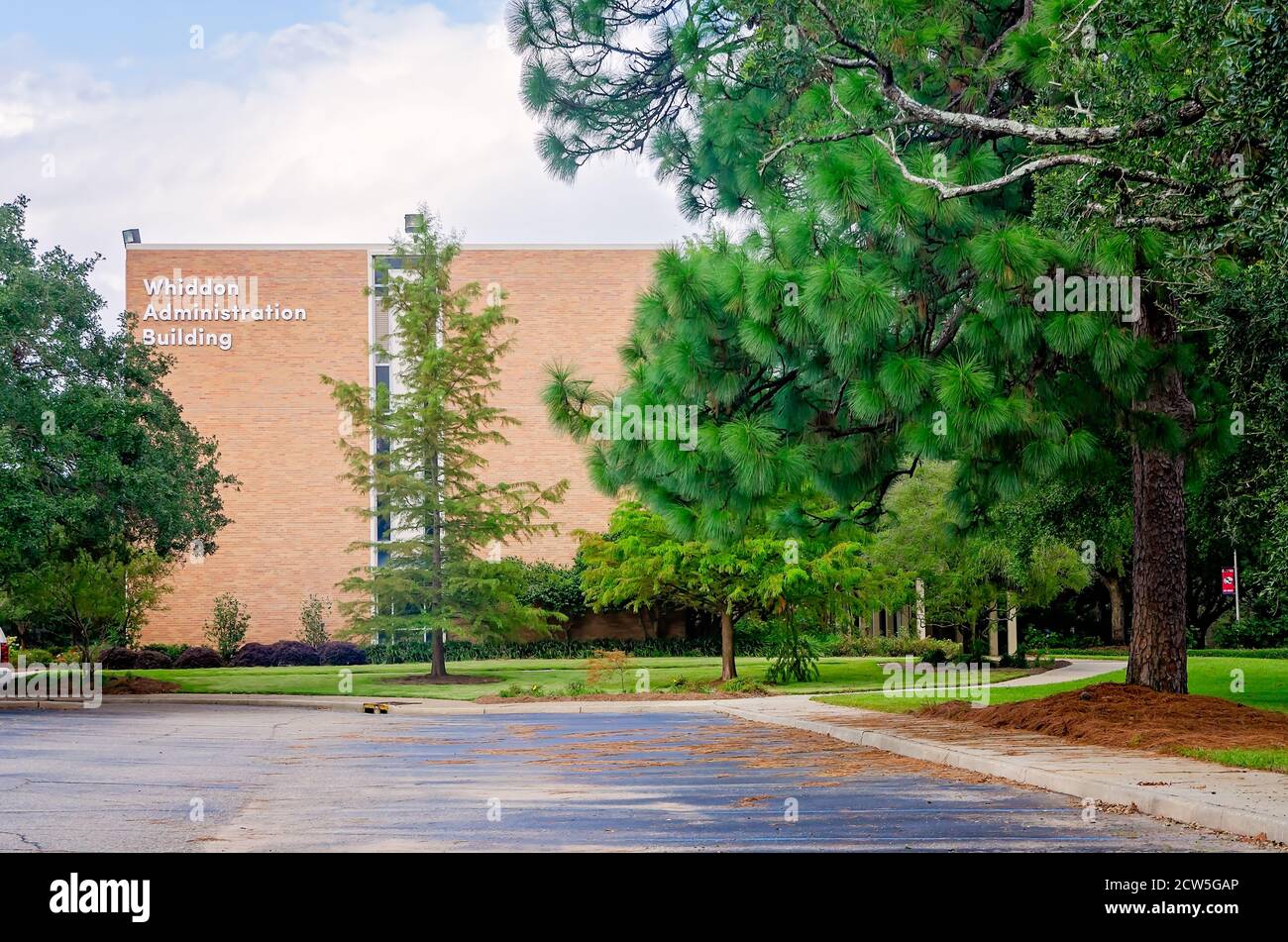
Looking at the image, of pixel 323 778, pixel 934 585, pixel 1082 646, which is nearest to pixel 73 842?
pixel 323 778

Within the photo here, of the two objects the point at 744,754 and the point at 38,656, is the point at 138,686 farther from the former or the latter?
the point at 744,754

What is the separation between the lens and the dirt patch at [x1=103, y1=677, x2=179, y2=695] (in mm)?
31531

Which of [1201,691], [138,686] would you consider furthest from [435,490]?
[1201,691]

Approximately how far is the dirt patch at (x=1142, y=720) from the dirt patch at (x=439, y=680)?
19.4m

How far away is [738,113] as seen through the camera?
59.1ft

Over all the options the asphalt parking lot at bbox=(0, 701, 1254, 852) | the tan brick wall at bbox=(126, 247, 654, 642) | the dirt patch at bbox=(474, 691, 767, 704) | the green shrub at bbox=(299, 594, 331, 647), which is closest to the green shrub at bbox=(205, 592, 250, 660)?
the tan brick wall at bbox=(126, 247, 654, 642)

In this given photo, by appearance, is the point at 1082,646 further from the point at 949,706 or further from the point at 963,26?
the point at 963,26

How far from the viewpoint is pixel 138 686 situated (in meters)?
31.9

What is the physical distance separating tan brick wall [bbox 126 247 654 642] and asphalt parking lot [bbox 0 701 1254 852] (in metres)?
31.4

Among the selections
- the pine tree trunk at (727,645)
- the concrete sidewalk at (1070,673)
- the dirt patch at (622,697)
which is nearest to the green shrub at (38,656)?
the dirt patch at (622,697)

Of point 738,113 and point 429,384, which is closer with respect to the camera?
point 738,113

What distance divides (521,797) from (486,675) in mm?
26465

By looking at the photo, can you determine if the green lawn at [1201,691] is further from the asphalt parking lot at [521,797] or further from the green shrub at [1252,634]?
the green shrub at [1252,634]

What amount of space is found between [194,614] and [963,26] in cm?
4138
